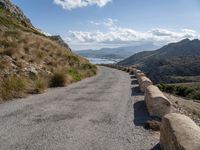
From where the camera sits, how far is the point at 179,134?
6.18 m

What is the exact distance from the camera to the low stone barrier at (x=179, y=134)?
5631 millimetres

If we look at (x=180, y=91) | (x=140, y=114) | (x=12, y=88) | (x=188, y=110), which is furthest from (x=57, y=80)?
(x=180, y=91)

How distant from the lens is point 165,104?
1153cm

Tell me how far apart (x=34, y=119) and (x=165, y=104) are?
4.91 m

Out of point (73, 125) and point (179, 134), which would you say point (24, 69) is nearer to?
point (73, 125)

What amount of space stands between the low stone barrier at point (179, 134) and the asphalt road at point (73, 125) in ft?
2.77

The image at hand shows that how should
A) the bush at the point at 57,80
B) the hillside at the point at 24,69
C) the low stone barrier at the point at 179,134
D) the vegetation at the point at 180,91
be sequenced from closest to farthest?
1. the low stone barrier at the point at 179,134
2. the hillside at the point at 24,69
3. the bush at the point at 57,80
4. the vegetation at the point at 180,91

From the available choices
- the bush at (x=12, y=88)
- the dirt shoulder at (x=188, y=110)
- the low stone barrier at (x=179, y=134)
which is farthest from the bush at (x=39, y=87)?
the low stone barrier at (x=179, y=134)

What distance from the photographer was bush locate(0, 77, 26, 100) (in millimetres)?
14156

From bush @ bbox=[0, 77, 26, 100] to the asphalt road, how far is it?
65 centimetres

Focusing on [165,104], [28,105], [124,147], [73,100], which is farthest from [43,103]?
[124,147]

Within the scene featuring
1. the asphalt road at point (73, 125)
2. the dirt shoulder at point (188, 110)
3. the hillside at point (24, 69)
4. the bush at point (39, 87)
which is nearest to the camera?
the asphalt road at point (73, 125)

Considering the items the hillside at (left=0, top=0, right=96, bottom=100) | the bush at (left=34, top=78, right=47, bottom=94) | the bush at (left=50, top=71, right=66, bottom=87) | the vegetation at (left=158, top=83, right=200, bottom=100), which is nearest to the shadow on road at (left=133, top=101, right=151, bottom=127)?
the bush at (left=34, top=78, right=47, bottom=94)

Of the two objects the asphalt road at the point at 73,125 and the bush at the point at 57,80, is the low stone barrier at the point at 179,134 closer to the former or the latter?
the asphalt road at the point at 73,125
